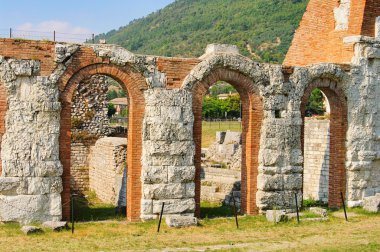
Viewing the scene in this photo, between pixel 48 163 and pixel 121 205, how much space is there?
3626mm

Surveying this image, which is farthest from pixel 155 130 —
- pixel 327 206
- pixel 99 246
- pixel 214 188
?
pixel 327 206

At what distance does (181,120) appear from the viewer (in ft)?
53.1

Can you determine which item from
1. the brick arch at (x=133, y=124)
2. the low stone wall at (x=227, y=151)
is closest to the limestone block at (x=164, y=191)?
the brick arch at (x=133, y=124)

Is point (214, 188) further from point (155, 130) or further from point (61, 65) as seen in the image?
point (61, 65)

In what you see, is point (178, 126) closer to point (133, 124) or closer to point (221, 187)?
point (133, 124)

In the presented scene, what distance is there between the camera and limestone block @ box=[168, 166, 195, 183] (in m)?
16.0

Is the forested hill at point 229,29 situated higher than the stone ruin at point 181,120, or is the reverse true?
the forested hill at point 229,29

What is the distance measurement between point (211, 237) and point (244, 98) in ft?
16.6

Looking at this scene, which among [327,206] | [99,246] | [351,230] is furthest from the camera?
[327,206]

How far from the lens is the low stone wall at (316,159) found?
21.0 m

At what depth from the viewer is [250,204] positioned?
17406 millimetres

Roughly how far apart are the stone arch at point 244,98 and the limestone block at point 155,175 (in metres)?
1.07

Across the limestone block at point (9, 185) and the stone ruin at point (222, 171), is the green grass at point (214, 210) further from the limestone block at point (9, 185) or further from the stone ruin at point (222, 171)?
the limestone block at point (9, 185)

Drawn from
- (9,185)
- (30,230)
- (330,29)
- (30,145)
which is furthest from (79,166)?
(330,29)
